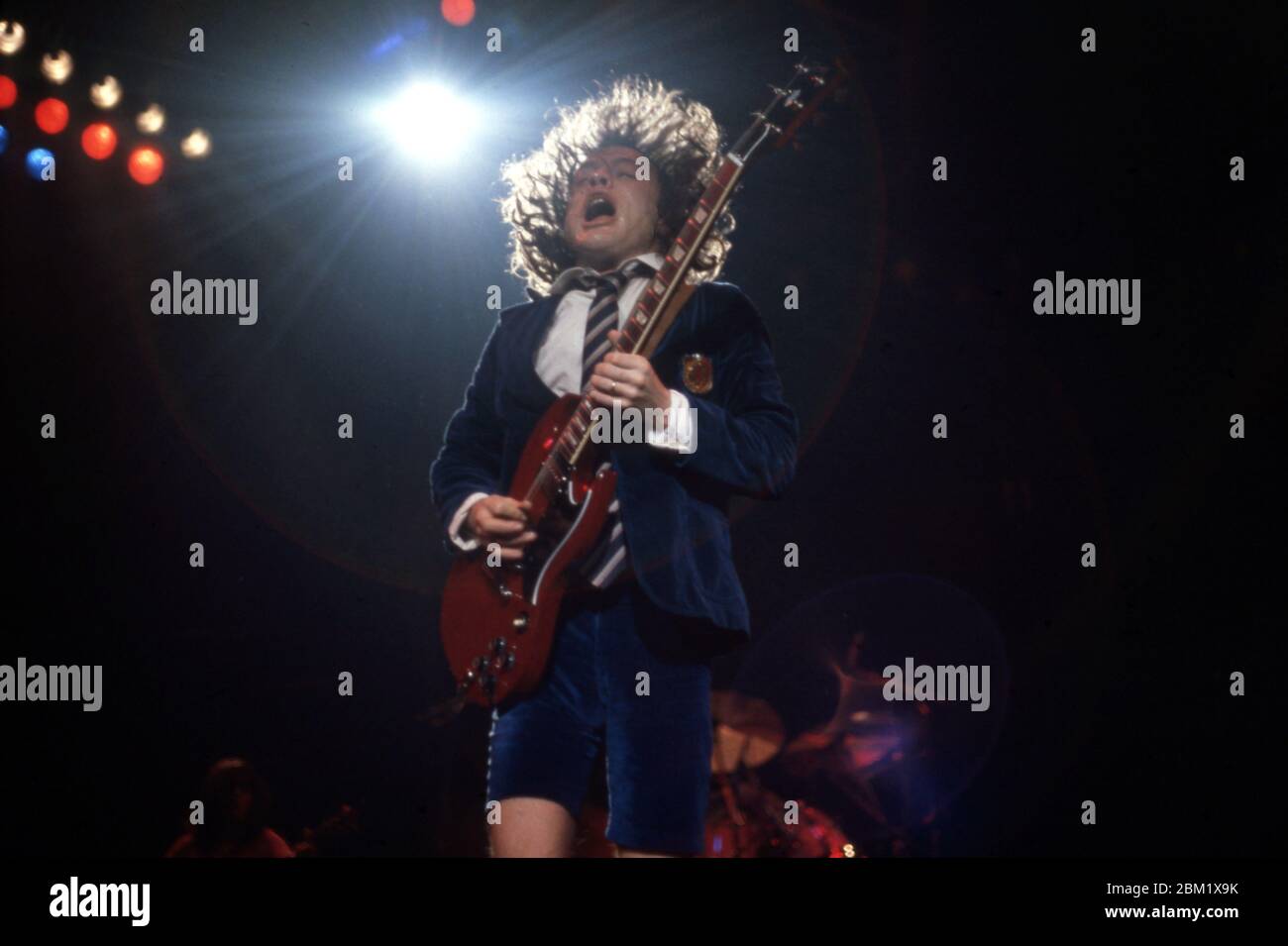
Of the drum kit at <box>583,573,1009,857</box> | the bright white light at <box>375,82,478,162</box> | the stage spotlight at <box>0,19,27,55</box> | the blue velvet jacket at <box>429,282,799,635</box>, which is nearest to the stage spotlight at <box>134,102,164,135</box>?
the stage spotlight at <box>0,19,27,55</box>

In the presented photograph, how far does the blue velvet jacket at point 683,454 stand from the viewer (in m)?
2.94

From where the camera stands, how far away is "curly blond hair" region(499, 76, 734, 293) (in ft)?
10.2

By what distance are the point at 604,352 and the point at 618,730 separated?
92 cm

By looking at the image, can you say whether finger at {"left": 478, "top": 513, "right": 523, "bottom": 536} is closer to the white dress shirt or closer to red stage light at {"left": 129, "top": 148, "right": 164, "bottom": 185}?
the white dress shirt

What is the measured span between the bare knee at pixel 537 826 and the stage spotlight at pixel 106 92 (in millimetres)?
2103

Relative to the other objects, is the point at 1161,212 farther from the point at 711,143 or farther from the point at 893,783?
the point at 893,783

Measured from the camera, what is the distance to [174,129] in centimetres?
325

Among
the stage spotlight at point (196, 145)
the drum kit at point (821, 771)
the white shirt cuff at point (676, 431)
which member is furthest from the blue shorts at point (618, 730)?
the stage spotlight at point (196, 145)

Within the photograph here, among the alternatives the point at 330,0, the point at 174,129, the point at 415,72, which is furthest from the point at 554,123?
the point at 174,129

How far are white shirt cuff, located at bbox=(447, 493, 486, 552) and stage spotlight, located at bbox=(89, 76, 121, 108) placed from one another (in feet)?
4.72

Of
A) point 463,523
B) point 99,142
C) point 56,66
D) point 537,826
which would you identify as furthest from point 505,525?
point 56,66

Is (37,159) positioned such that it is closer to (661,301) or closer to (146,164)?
(146,164)
